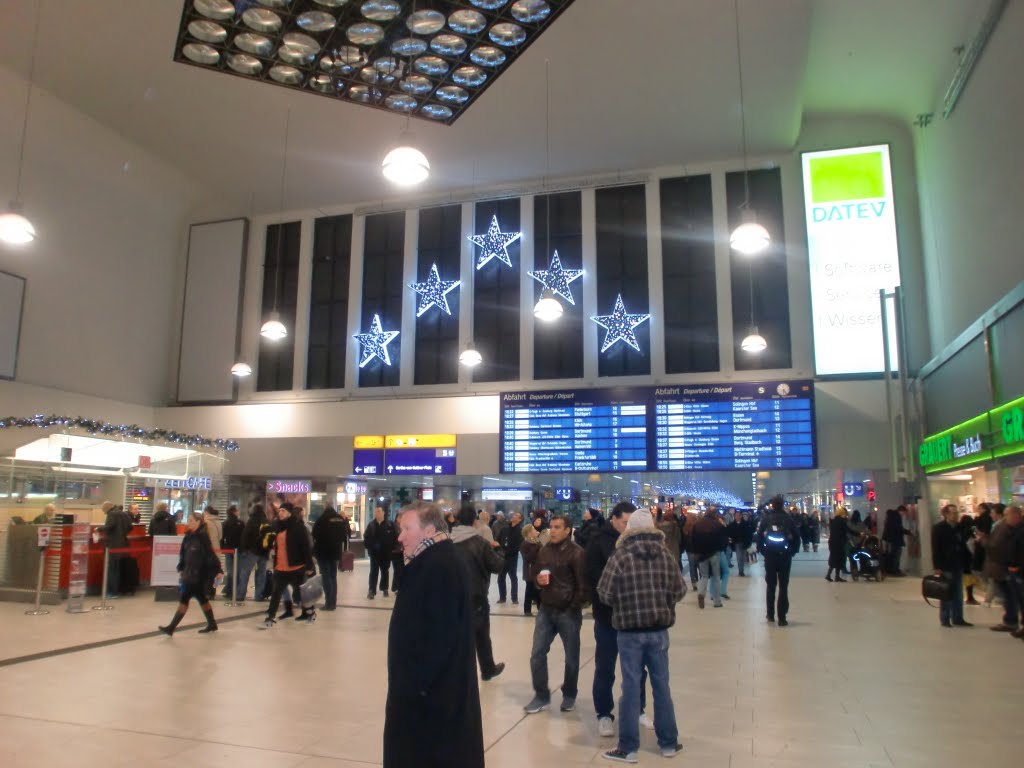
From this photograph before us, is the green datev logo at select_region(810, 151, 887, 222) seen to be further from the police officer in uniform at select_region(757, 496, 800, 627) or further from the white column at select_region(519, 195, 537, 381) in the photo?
the police officer in uniform at select_region(757, 496, 800, 627)

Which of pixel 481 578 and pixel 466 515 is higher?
pixel 466 515

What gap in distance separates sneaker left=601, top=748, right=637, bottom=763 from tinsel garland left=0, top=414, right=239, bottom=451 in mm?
12044

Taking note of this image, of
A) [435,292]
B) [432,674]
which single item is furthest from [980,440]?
[435,292]

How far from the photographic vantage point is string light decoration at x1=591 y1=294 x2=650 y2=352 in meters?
16.0

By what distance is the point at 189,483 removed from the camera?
16219 mm

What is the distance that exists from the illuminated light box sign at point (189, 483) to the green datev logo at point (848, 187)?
1393 cm

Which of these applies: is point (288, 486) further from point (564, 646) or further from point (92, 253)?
point (564, 646)

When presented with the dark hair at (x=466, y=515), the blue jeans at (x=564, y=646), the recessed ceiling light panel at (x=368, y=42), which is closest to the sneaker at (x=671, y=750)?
the blue jeans at (x=564, y=646)

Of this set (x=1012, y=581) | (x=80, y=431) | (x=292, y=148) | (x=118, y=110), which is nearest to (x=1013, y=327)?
(x=1012, y=581)

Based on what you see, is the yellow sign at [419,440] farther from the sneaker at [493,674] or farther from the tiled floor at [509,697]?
the sneaker at [493,674]

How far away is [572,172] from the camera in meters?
16.9

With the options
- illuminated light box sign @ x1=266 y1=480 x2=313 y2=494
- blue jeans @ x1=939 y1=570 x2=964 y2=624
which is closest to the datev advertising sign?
blue jeans @ x1=939 y1=570 x2=964 y2=624

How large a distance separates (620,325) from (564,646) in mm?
11181

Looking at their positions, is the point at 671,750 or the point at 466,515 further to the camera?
the point at 466,515
